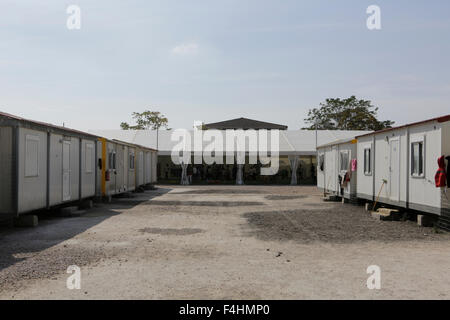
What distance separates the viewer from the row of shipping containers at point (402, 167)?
9.55 meters

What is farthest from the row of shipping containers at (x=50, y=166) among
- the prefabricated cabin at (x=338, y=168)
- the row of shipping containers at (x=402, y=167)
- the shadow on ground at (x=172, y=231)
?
the row of shipping containers at (x=402, y=167)

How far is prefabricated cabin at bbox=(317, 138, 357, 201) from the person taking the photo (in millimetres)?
15742

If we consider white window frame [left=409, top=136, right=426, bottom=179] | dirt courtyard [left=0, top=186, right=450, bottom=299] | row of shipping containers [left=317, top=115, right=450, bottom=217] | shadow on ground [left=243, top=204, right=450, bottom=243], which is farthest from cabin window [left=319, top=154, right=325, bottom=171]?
white window frame [left=409, top=136, right=426, bottom=179]

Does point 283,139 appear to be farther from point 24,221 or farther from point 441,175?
point 24,221

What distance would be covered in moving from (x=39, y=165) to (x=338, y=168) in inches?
433

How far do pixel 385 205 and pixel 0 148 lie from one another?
1026 centimetres

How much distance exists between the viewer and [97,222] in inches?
428

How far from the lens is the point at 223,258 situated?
679 cm

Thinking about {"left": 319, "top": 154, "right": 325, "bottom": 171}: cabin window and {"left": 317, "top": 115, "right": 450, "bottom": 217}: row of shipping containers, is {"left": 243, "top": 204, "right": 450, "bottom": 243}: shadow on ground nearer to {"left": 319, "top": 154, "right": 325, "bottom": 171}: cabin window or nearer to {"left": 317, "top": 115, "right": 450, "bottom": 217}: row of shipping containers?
{"left": 317, "top": 115, "right": 450, "bottom": 217}: row of shipping containers

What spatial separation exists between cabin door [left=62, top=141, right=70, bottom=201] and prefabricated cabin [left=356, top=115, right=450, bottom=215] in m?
8.71

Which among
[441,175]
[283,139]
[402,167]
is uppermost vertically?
[283,139]

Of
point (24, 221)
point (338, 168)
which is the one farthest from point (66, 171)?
point (338, 168)
